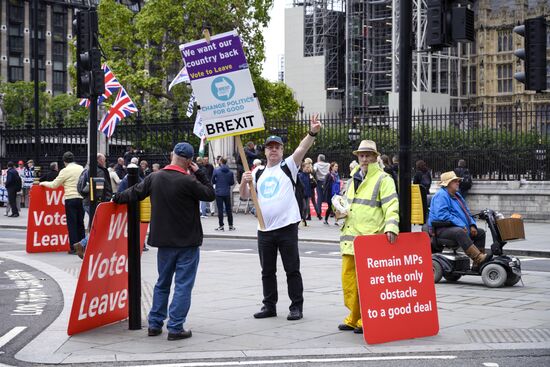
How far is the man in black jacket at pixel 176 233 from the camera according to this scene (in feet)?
27.3

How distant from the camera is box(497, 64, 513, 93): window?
71188mm

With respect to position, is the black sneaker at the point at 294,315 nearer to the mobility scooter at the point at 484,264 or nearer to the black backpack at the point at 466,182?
the mobility scooter at the point at 484,264

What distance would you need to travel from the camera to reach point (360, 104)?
64.4m

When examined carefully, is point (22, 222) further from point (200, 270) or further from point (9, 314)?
point (9, 314)

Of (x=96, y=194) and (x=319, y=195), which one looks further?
(x=319, y=195)

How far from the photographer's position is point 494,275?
478 inches

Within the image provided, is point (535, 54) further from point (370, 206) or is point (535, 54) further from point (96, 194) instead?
point (96, 194)

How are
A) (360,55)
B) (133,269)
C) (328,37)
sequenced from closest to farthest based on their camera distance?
1. (133,269)
2. (360,55)
3. (328,37)

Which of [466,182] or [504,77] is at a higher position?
[504,77]

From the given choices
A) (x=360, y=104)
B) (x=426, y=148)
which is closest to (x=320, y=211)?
(x=426, y=148)

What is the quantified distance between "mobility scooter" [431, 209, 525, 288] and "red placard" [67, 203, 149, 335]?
15.7 feet

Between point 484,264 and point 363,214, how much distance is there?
13.6 ft

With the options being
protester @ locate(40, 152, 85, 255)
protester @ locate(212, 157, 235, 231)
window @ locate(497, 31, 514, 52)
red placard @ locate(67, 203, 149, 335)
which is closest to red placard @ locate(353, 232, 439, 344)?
red placard @ locate(67, 203, 149, 335)

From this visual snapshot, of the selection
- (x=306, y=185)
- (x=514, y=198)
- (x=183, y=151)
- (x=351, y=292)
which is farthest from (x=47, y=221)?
(x=514, y=198)
